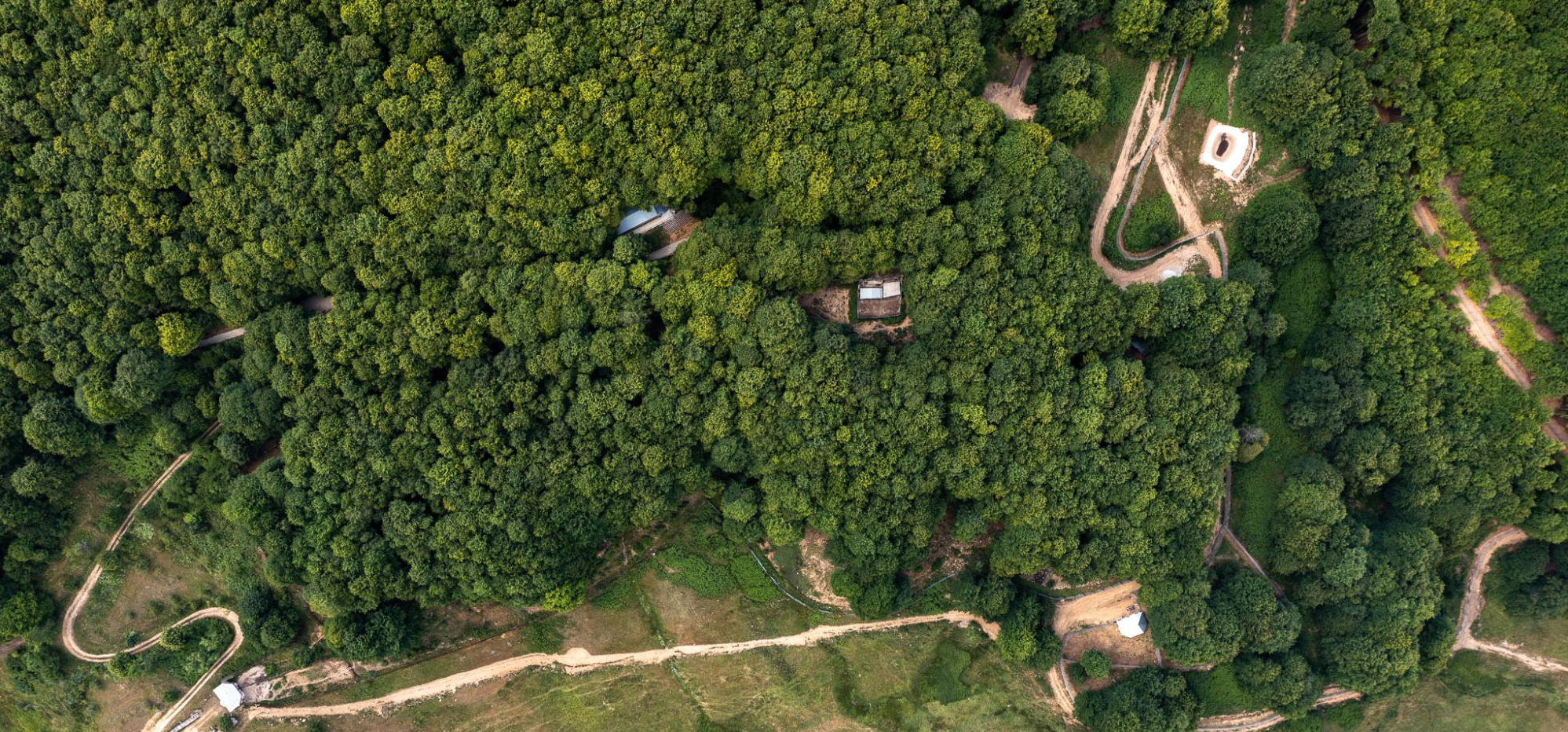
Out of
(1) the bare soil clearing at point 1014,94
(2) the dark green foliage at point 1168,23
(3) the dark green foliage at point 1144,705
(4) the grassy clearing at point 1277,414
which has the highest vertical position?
(2) the dark green foliage at point 1168,23

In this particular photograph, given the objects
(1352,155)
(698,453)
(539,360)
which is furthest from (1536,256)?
(539,360)

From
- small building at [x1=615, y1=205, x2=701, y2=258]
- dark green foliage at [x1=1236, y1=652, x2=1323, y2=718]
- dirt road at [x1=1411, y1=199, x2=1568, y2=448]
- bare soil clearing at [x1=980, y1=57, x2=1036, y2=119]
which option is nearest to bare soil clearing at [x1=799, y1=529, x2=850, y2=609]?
small building at [x1=615, y1=205, x2=701, y2=258]

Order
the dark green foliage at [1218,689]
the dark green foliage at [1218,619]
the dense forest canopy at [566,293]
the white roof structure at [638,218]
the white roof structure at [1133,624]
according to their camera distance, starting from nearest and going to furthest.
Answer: the dense forest canopy at [566,293] → the white roof structure at [638,218] → the dark green foliage at [1218,619] → the white roof structure at [1133,624] → the dark green foliage at [1218,689]

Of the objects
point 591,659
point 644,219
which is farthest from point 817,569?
point 644,219

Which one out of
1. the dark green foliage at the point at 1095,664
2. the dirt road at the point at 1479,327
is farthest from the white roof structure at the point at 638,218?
the dirt road at the point at 1479,327

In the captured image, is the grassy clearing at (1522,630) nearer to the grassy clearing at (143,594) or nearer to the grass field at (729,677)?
the grass field at (729,677)

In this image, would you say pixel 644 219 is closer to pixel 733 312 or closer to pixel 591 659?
pixel 733 312

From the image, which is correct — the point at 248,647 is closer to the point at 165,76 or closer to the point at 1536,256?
the point at 165,76
